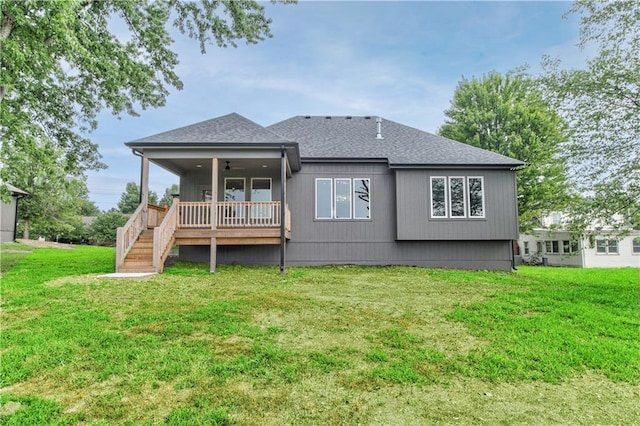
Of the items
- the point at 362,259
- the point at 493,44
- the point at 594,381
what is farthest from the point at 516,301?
the point at 493,44

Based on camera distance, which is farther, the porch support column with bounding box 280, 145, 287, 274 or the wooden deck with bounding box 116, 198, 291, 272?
the porch support column with bounding box 280, 145, 287, 274

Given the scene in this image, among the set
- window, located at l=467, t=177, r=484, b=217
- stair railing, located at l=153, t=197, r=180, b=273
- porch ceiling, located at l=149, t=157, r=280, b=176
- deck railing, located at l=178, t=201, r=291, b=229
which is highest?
porch ceiling, located at l=149, t=157, r=280, b=176

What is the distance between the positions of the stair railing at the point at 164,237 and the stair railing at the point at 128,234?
807 millimetres

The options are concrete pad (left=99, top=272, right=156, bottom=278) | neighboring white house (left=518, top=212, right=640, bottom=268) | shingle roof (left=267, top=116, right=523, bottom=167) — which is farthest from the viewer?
neighboring white house (left=518, top=212, right=640, bottom=268)

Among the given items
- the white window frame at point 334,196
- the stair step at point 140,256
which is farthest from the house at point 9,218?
the white window frame at point 334,196

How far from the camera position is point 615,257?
70.8 ft

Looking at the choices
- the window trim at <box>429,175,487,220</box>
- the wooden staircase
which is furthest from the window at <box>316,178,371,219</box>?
the wooden staircase

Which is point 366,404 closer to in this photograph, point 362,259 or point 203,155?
point 203,155

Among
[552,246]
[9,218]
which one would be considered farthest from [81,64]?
[552,246]

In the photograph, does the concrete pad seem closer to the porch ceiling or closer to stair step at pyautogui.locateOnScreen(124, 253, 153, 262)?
stair step at pyautogui.locateOnScreen(124, 253, 153, 262)

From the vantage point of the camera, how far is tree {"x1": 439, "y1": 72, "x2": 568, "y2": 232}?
788 inches

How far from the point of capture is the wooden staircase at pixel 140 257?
350 inches

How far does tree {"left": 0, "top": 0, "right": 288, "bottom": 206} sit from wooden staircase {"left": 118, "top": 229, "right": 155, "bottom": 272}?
8.04ft

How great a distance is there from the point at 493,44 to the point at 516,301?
1321cm
